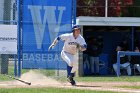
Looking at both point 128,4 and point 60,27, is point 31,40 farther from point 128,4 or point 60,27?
point 128,4

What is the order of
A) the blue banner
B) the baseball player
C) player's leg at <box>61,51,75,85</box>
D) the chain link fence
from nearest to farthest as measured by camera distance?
player's leg at <box>61,51,75,85</box>, the baseball player, the chain link fence, the blue banner

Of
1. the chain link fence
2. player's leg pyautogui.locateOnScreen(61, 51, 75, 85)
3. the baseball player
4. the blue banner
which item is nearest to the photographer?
player's leg pyautogui.locateOnScreen(61, 51, 75, 85)

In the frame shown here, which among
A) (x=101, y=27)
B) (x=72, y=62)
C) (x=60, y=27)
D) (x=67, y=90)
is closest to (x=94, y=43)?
(x=101, y=27)

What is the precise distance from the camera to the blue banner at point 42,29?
2022cm

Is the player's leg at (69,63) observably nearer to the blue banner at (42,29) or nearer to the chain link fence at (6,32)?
the blue banner at (42,29)

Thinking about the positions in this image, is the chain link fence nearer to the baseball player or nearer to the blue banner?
the blue banner

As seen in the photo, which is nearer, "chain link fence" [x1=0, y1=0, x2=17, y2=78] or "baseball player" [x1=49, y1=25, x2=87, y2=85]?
"baseball player" [x1=49, y1=25, x2=87, y2=85]

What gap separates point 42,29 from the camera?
66.6 feet

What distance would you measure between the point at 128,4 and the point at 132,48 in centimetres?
559

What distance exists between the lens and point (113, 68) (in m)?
24.9

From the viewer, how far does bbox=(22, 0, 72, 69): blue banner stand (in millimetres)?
20219

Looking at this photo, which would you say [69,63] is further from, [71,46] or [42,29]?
[42,29]

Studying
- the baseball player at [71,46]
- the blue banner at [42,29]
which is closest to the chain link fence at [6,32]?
the blue banner at [42,29]

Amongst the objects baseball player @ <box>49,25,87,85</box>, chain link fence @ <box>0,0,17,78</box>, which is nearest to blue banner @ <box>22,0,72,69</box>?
chain link fence @ <box>0,0,17,78</box>
